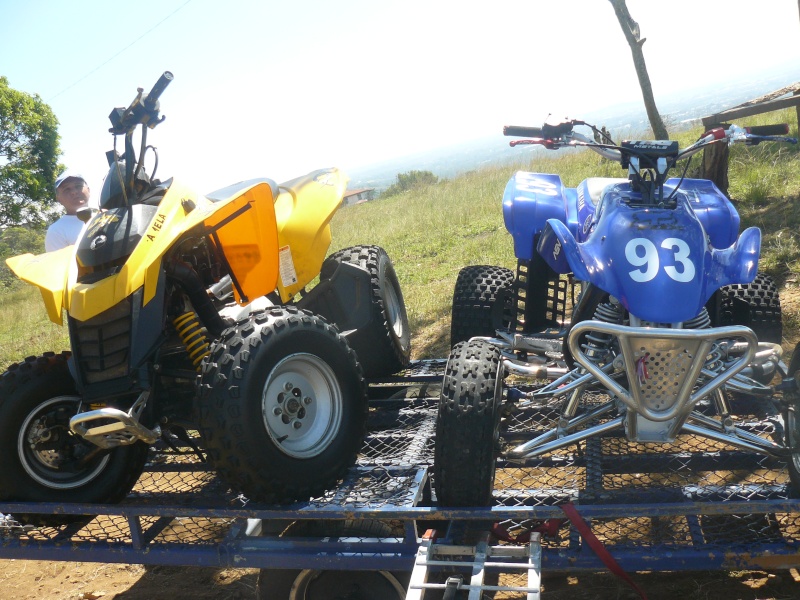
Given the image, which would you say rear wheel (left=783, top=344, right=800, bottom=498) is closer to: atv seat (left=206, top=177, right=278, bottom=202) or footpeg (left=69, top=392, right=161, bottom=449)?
footpeg (left=69, top=392, right=161, bottom=449)

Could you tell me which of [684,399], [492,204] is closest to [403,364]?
[684,399]

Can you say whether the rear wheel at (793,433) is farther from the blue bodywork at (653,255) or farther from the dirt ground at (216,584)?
the dirt ground at (216,584)

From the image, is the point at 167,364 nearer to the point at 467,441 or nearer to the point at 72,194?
the point at 467,441

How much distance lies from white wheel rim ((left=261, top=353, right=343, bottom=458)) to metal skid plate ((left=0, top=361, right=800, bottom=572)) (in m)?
0.22

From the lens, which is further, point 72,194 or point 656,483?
point 72,194

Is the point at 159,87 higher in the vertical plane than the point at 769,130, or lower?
higher

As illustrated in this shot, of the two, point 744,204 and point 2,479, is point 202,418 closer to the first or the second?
point 2,479

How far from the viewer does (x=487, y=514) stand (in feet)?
8.69

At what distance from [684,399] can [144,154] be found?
8.24ft

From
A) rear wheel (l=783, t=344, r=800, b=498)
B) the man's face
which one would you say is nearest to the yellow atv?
rear wheel (l=783, t=344, r=800, b=498)

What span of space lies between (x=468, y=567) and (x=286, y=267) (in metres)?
1.94

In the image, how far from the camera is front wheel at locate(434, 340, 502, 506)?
2.76 meters

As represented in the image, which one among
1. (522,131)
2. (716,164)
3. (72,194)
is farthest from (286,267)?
(716,164)

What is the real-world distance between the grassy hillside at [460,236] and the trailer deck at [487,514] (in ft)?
7.68
